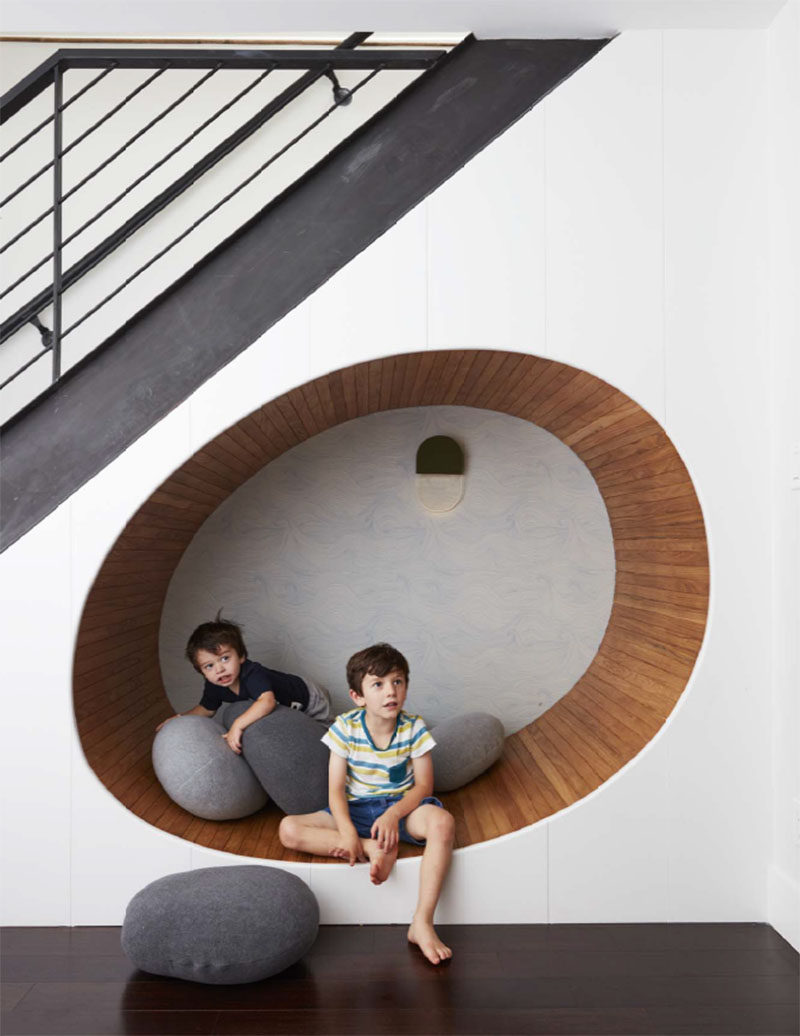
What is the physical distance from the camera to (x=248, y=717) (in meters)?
3.03

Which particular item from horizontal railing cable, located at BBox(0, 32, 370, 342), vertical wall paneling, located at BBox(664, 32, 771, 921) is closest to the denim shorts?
vertical wall paneling, located at BBox(664, 32, 771, 921)

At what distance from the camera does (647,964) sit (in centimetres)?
234

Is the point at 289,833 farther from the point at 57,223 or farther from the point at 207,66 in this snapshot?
the point at 207,66

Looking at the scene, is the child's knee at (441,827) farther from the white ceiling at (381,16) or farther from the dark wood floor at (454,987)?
the white ceiling at (381,16)

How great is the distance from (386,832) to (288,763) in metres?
0.50

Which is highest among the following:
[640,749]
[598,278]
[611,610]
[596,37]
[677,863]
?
[596,37]

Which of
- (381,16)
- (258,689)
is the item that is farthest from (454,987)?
(381,16)

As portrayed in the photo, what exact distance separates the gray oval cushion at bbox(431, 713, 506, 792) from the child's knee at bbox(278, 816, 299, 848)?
0.65 m

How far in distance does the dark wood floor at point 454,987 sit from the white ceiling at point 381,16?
2.72 meters

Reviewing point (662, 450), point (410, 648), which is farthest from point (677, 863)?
point (410, 648)

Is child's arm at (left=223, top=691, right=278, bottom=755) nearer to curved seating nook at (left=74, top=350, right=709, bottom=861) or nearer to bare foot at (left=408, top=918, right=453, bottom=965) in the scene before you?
curved seating nook at (left=74, top=350, right=709, bottom=861)

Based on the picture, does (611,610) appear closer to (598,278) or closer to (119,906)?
(598,278)

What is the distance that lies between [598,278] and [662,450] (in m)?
0.57

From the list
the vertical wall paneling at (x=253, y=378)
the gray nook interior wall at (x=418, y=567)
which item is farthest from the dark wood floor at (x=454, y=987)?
the vertical wall paneling at (x=253, y=378)
